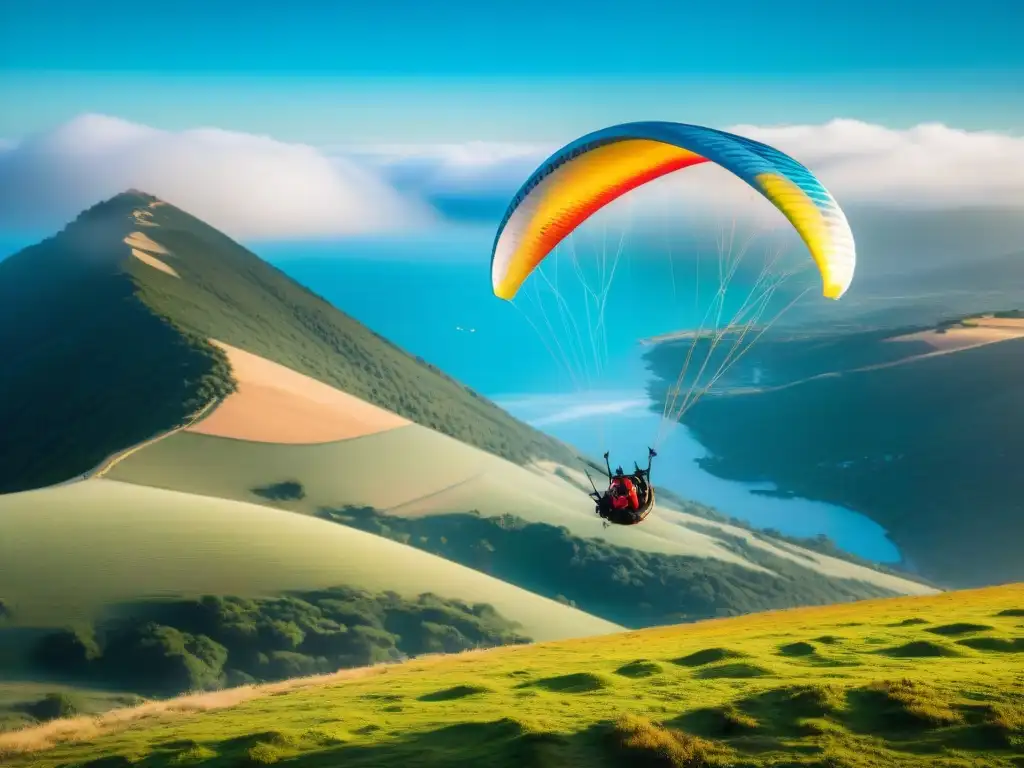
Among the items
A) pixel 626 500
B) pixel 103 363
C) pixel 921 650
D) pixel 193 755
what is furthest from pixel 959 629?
pixel 103 363

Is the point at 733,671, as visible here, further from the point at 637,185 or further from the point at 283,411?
the point at 283,411

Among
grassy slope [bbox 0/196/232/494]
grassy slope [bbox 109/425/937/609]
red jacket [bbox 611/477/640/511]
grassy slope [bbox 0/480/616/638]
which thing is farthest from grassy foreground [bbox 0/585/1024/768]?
grassy slope [bbox 0/196/232/494]

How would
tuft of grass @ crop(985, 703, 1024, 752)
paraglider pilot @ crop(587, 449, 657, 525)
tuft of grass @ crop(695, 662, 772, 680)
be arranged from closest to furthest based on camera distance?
tuft of grass @ crop(985, 703, 1024, 752) → paraglider pilot @ crop(587, 449, 657, 525) → tuft of grass @ crop(695, 662, 772, 680)

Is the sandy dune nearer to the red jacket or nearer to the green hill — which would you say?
the green hill

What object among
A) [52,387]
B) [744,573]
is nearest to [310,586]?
[52,387]

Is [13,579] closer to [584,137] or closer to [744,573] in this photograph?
[584,137]

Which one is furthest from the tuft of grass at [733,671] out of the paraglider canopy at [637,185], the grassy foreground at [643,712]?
the paraglider canopy at [637,185]
